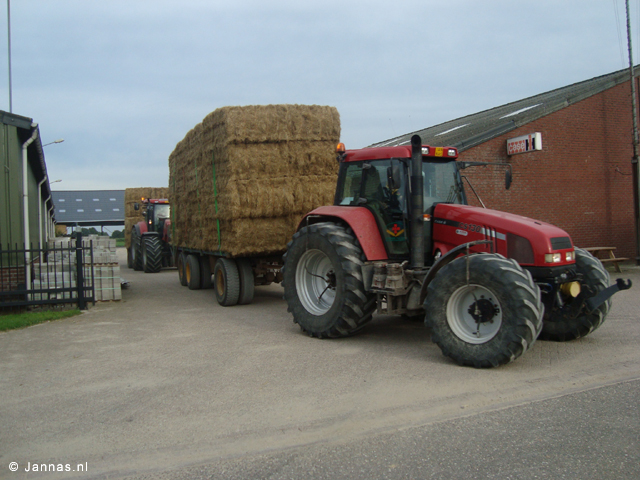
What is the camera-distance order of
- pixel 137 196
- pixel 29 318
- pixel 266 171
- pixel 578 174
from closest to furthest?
pixel 29 318 → pixel 266 171 → pixel 578 174 → pixel 137 196

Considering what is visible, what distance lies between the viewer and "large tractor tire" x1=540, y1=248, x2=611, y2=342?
20.2ft

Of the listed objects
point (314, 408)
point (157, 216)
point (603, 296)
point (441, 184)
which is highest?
point (157, 216)

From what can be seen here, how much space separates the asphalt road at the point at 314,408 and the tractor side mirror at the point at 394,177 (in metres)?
1.91

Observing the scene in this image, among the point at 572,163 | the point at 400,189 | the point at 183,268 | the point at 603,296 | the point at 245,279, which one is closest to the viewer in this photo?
the point at 603,296

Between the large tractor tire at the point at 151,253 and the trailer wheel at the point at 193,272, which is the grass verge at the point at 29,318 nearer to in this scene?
the trailer wheel at the point at 193,272

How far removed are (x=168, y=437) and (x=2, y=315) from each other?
664 centimetres

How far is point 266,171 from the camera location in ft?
31.7

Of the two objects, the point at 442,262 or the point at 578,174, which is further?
the point at 578,174

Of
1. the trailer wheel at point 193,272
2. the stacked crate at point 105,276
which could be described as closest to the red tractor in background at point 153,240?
the trailer wheel at point 193,272

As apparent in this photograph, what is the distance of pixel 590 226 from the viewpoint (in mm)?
15547

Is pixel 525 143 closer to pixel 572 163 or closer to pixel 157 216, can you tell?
pixel 572 163

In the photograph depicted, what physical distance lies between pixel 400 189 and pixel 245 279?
4.46m

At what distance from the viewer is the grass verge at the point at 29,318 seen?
27.1ft

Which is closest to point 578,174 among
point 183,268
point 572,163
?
point 572,163
